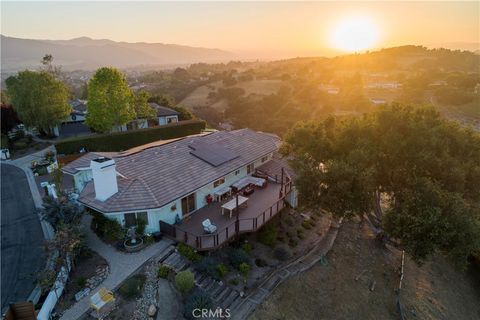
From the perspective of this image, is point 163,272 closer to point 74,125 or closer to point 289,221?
point 289,221

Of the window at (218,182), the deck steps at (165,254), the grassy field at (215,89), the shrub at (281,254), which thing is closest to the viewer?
the deck steps at (165,254)

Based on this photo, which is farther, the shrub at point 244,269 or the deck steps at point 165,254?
the deck steps at point 165,254

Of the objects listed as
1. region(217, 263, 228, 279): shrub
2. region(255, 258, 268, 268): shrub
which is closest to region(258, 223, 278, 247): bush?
region(255, 258, 268, 268): shrub

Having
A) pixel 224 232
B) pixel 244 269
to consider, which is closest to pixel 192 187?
pixel 224 232

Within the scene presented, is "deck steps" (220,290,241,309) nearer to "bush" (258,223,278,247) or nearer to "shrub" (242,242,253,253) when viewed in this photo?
"shrub" (242,242,253,253)

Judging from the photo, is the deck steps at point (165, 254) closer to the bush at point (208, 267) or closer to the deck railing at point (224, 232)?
the deck railing at point (224, 232)

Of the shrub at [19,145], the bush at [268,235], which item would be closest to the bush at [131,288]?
the bush at [268,235]
